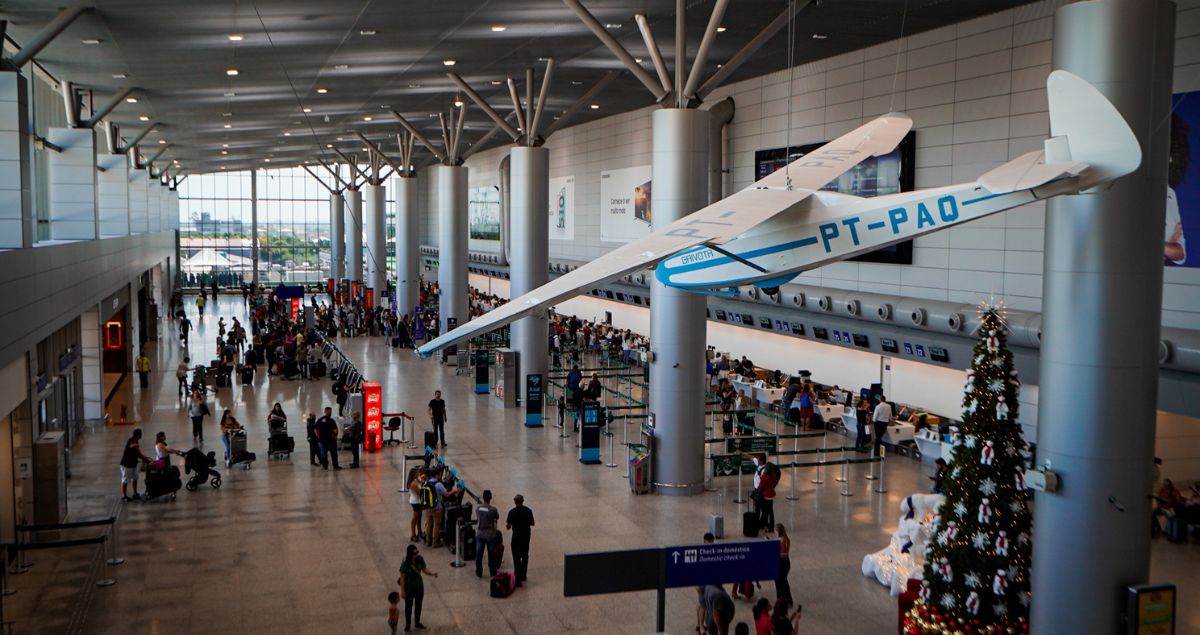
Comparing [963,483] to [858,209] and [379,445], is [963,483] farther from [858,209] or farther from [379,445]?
[379,445]

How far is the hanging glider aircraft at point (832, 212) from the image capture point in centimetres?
738

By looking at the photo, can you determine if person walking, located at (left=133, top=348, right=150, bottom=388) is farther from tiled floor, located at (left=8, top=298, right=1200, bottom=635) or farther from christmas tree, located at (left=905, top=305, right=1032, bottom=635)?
christmas tree, located at (left=905, top=305, right=1032, bottom=635)

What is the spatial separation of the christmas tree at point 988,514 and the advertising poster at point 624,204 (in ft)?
80.9

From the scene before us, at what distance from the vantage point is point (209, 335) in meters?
43.8

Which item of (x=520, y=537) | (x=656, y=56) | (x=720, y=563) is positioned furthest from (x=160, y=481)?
(x=720, y=563)

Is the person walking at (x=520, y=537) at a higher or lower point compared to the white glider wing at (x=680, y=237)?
lower

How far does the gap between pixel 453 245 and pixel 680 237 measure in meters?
26.5

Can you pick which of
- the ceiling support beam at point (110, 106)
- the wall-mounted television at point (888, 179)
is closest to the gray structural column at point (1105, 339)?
the wall-mounted television at point (888, 179)

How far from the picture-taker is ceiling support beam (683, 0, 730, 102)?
51.3 feet

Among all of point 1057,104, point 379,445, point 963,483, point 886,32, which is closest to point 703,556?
point 963,483

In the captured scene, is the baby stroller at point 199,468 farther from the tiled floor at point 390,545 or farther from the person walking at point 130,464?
the person walking at point 130,464

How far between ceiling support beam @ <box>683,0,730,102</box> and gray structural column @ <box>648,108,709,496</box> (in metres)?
0.36

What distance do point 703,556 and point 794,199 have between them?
135 inches

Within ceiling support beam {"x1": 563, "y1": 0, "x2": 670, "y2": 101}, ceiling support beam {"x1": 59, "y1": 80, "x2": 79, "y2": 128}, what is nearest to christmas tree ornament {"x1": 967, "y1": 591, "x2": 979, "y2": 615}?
ceiling support beam {"x1": 563, "y1": 0, "x2": 670, "y2": 101}
